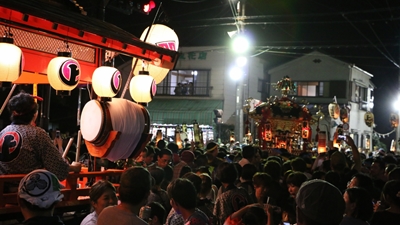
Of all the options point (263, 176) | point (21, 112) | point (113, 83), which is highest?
point (113, 83)

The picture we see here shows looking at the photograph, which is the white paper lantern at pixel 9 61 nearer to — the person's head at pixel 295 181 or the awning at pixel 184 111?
the person's head at pixel 295 181

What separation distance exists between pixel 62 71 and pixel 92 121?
0.96 meters

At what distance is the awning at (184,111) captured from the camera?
35.5 metres

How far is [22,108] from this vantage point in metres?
5.48

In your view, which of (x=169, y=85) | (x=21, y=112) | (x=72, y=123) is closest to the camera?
(x=21, y=112)

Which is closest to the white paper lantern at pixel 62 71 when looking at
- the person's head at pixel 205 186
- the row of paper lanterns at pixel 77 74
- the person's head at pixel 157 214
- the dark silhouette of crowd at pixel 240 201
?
the row of paper lanterns at pixel 77 74

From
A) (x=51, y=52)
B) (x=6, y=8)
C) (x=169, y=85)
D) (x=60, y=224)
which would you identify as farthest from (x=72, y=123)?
(x=60, y=224)

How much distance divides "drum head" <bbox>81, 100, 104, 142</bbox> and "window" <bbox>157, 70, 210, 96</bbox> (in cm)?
3012

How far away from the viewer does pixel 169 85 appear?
38.5 meters

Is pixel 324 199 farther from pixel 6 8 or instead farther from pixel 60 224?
pixel 6 8

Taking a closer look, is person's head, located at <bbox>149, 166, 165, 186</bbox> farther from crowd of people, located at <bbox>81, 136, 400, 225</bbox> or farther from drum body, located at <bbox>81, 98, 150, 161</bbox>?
drum body, located at <bbox>81, 98, 150, 161</bbox>

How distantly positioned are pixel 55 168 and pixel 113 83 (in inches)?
89.5

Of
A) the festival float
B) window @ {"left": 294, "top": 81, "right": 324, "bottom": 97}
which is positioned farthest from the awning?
the festival float

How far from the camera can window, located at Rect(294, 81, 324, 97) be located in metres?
40.7
